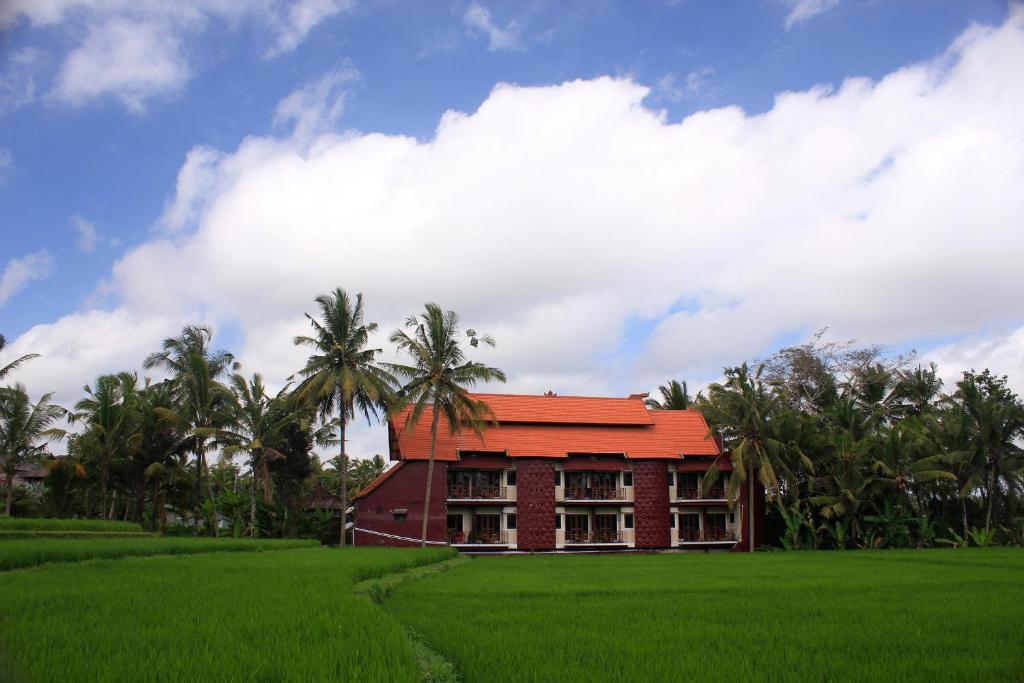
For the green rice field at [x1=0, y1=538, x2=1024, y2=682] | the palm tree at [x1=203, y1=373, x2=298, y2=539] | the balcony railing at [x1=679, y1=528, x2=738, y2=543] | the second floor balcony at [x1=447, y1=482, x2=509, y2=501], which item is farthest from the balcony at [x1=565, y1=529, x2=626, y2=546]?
the green rice field at [x1=0, y1=538, x2=1024, y2=682]

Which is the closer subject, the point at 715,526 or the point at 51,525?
the point at 51,525

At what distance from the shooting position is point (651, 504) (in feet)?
121

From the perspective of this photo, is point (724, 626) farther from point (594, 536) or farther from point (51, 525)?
point (594, 536)

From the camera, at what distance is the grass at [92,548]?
47.6ft

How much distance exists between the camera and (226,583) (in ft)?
41.7

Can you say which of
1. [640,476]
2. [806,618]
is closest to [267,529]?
[640,476]

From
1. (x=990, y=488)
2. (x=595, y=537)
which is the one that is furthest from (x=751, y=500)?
(x=990, y=488)

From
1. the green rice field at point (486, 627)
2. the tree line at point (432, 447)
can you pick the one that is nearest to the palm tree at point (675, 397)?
the tree line at point (432, 447)

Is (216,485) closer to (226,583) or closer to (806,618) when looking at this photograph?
(226,583)

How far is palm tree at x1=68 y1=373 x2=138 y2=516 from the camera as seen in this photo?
101 ft

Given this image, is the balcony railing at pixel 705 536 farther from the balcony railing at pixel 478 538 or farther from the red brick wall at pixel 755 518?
the balcony railing at pixel 478 538

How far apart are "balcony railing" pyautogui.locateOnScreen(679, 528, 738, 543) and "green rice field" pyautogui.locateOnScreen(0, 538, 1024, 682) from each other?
2116cm

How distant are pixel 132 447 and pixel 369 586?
20.6m

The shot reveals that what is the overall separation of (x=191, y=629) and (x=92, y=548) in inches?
414
